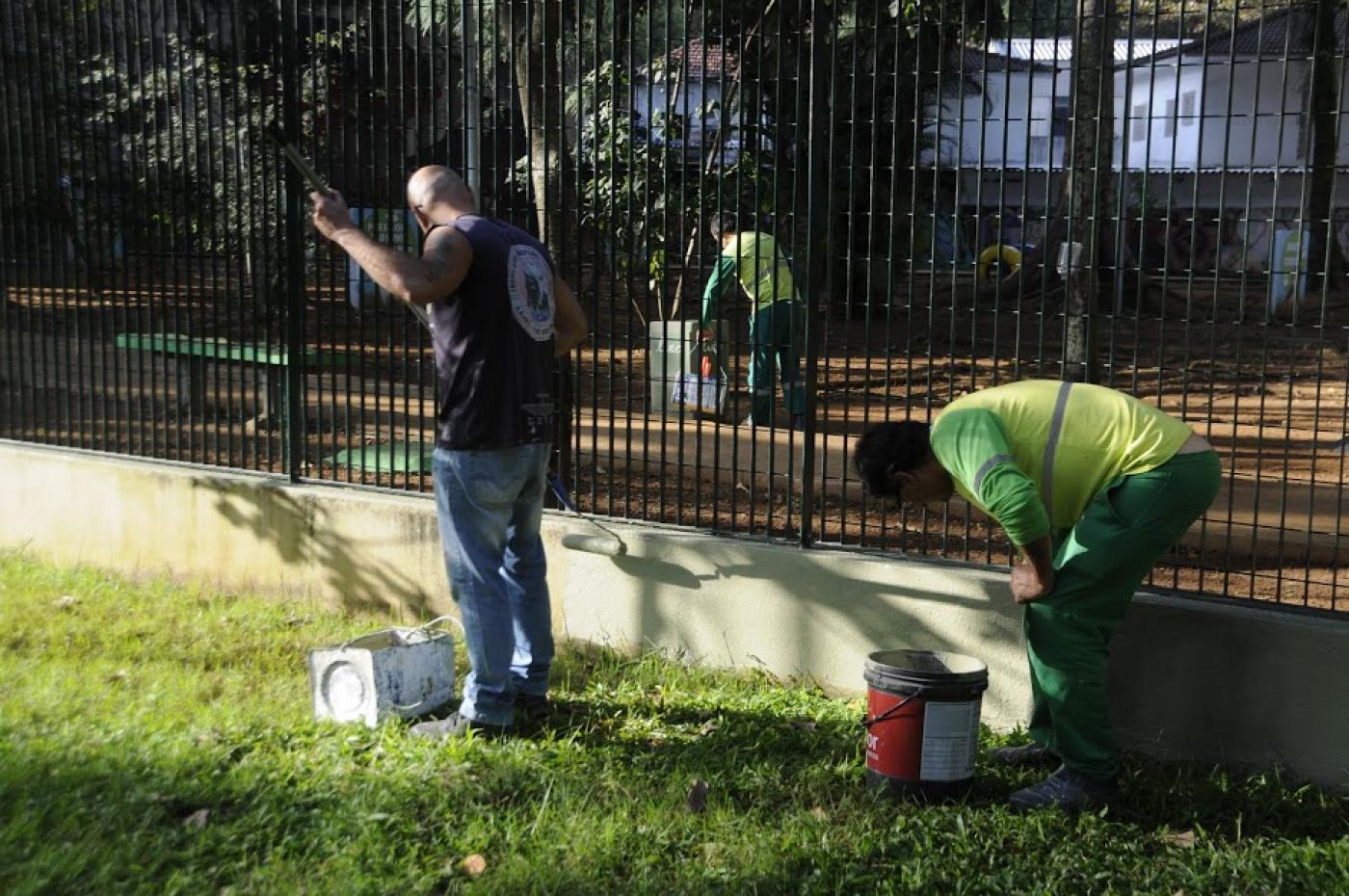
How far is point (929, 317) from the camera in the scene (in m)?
5.84

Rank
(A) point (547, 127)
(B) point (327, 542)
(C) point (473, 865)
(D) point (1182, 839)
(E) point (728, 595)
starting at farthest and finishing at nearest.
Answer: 1. (B) point (327, 542)
2. (A) point (547, 127)
3. (E) point (728, 595)
4. (D) point (1182, 839)
5. (C) point (473, 865)

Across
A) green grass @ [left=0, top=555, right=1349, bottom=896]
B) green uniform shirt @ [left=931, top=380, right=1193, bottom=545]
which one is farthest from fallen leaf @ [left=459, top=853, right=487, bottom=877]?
green uniform shirt @ [left=931, top=380, right=1193, bottom=545]

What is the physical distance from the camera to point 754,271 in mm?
6395

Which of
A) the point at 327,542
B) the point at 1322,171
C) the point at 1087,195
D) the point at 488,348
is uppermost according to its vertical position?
the point at 1322,171

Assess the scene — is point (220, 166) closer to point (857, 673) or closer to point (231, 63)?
point (231, 63)

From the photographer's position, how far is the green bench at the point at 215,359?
755 centimetres

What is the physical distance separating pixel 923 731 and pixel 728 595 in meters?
1.56

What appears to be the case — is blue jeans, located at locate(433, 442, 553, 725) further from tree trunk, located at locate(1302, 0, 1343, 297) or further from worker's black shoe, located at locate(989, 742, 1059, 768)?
tree trunk, located at locate(1302, 0, 1343, 297)

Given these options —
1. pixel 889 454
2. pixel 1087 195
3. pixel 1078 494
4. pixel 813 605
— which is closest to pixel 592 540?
pixel 813 605

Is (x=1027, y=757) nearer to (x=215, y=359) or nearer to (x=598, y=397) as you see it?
(x=598, y=397)

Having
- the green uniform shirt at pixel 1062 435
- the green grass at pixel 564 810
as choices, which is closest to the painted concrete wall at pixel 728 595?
the green grass at pixel 564 810

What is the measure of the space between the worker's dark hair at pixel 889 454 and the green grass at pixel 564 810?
1.10 m

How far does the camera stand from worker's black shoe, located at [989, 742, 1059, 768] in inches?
203

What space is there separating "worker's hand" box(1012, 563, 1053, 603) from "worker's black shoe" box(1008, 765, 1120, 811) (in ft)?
1.95
